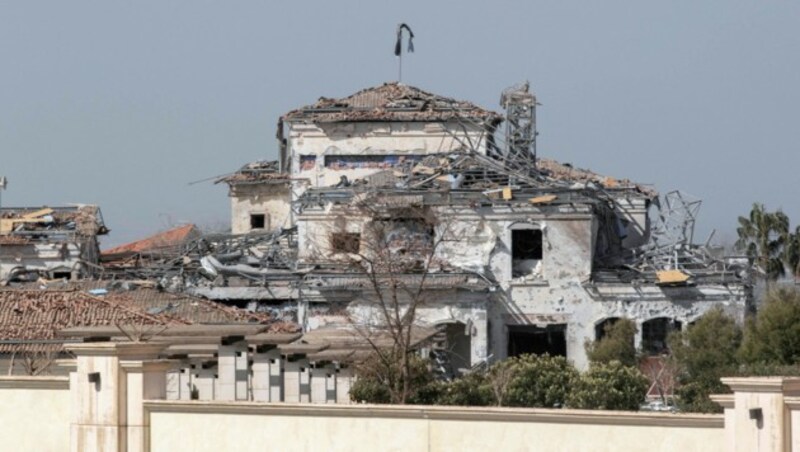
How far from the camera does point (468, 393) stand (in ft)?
148

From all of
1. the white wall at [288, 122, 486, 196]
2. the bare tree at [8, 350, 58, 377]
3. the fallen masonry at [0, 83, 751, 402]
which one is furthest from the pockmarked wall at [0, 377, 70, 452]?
the white wall at [288, 122, 486, 196]

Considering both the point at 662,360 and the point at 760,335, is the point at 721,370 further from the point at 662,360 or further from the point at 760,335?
the point at 662,360

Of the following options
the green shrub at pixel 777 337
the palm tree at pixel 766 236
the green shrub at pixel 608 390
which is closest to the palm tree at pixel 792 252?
the palm tree at pixel 766 236

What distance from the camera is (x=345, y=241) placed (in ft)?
229

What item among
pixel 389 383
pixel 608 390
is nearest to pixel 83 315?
pixel 389 383

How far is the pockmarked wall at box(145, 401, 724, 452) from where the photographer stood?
25578mm

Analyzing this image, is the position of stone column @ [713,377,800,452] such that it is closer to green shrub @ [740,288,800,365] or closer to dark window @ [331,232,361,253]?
green shrub @ [740,288,800,365]

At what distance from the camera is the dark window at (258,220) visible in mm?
86125

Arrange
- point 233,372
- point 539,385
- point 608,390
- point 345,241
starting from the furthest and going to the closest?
point 345,241 → point 539,385 → point 608,390 → point 233,372

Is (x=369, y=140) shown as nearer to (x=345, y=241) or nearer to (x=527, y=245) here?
(x=345, y=241)

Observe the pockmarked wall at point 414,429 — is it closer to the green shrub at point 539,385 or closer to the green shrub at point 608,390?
the green shrub at point 608,390

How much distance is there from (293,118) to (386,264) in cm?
1764

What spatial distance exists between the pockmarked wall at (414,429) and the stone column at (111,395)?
0.90 feet

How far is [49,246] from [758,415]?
175ft
